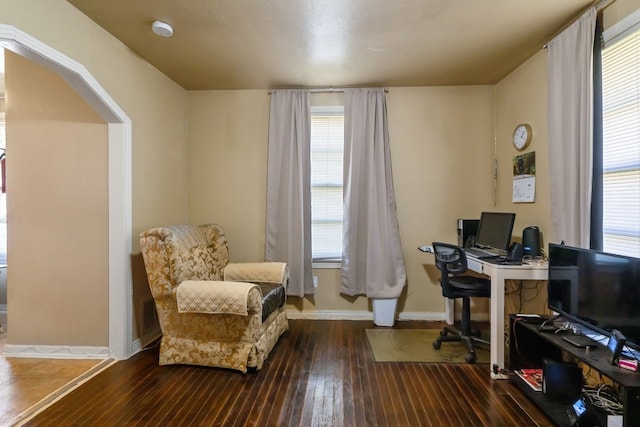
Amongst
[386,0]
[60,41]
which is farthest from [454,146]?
[60,41]

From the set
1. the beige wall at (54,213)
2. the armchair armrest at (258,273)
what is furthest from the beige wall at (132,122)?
the armchair armrest at (258,273)

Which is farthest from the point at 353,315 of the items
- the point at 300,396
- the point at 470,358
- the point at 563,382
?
the point at 563,382

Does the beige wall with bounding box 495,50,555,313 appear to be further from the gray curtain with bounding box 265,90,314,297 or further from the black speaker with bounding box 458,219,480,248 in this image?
the gray curtain with bounding box 265,90,314,297

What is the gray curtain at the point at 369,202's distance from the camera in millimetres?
3635

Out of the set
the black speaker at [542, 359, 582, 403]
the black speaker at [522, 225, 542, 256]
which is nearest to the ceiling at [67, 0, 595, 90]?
the black speaker at [522, 225, 542, 256]

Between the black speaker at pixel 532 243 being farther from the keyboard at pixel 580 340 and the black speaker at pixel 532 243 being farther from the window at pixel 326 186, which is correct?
the window at pixel 326 186

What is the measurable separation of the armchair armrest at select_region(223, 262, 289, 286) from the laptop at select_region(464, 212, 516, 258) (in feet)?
5.99

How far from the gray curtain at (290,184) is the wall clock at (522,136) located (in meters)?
2.16

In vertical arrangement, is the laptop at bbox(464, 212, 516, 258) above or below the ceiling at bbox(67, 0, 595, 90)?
below

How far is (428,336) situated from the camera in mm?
3266

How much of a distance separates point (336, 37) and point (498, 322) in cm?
259

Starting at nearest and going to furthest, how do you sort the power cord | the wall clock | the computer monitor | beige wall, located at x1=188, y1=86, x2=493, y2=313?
the power cord, the computer monitor, the wall clock, beige wall, located at x1=188, y1=86, x2=493, y2=313

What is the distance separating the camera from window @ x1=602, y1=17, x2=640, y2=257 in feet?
6.50

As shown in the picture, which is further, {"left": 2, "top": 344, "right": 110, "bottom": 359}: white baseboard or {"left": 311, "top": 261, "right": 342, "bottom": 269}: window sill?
{"left": 311, "top": 261, "right": 342, "bottom": 269}: window sill
